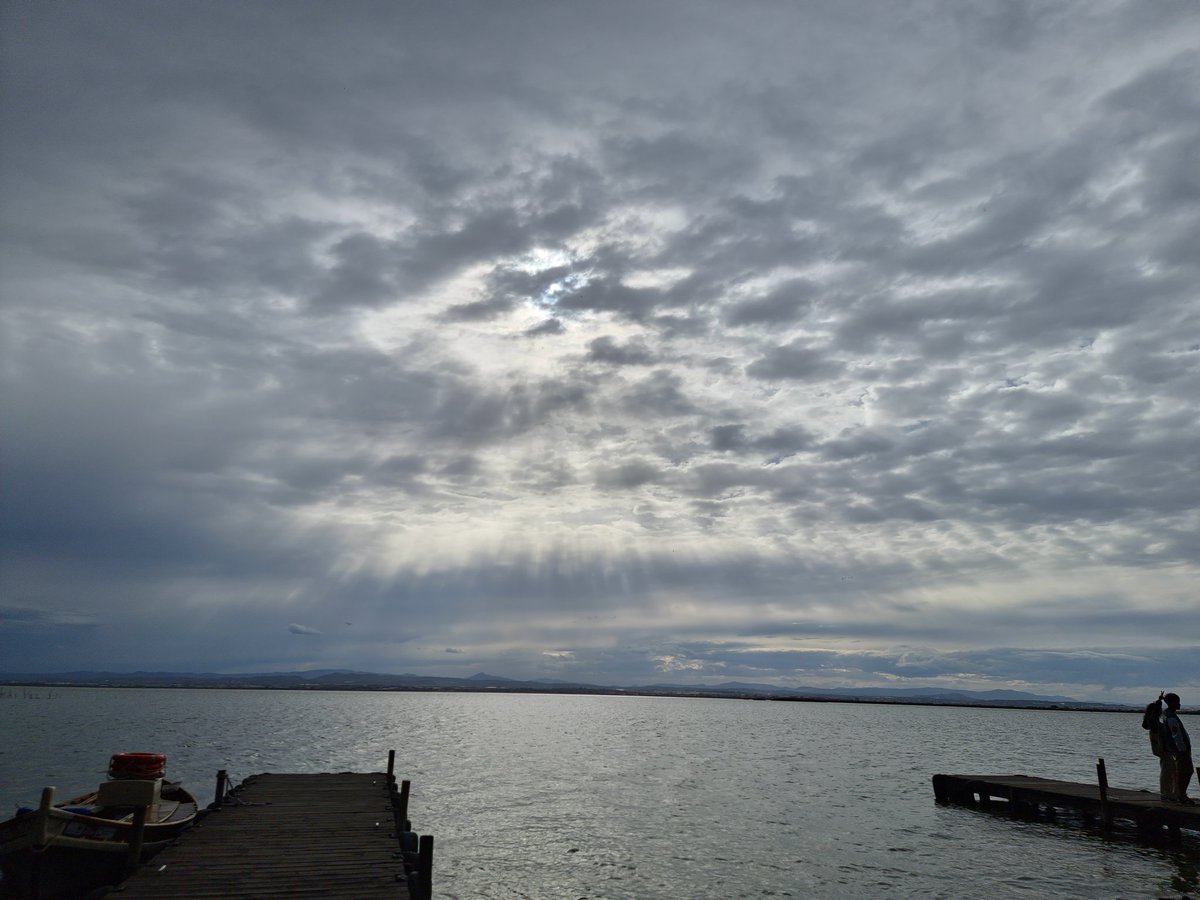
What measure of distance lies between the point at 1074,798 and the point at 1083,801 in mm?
515

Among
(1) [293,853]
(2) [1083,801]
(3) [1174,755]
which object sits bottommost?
(2) [1083,801]

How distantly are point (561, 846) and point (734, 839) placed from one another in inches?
281

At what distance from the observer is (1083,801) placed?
32.5 meters

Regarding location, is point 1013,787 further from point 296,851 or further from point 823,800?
point 296,851

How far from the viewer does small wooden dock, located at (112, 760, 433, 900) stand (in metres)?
15.3

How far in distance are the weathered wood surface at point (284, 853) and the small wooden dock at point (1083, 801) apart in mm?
27557

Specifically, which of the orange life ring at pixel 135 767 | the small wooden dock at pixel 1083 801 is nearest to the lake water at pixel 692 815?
the small wooden dock at pixel 1083 801

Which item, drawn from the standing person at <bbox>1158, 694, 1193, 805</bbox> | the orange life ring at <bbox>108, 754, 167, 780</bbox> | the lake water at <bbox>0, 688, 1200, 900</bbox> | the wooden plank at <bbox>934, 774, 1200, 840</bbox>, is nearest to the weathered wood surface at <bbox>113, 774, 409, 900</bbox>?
the orange life ring at <bbox>108, 754, 167, 780</bbox>

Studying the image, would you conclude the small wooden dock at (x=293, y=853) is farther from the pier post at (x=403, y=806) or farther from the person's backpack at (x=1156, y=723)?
the person's backpack at (x=1156, y=723)

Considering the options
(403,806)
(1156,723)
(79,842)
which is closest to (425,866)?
(403,806)

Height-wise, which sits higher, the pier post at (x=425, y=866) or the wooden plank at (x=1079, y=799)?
the pier post at (x=425, y=866)

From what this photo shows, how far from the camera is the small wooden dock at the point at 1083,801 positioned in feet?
93.1

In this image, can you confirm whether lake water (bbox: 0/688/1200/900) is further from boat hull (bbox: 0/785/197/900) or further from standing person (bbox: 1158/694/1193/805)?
boat hull (bbox: 0/785/197/900)

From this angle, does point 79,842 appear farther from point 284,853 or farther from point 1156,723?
point 1156,723
